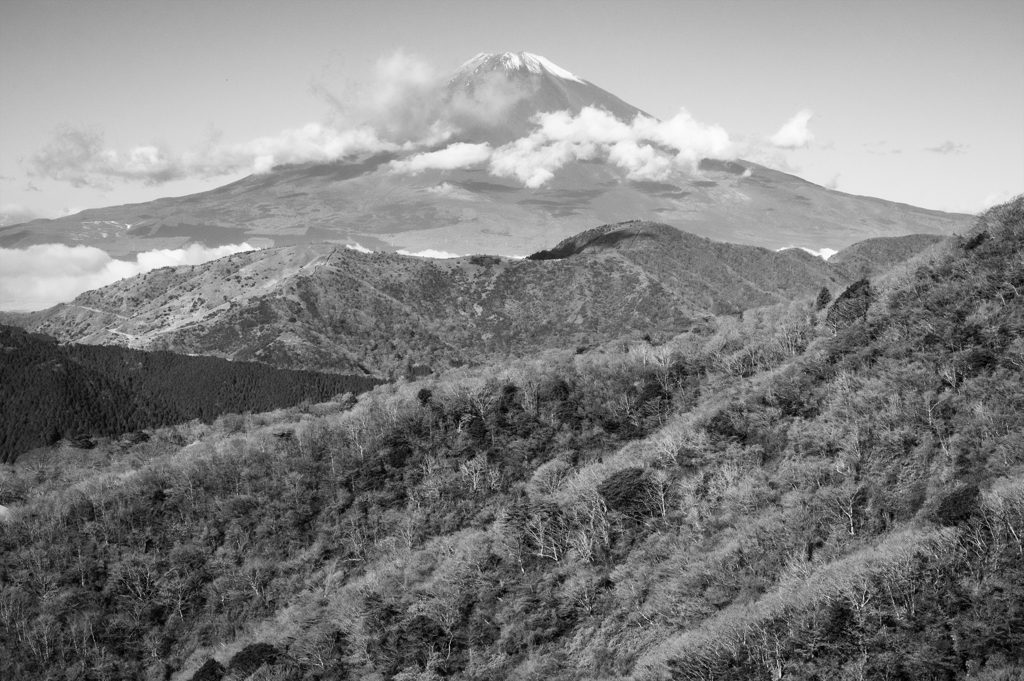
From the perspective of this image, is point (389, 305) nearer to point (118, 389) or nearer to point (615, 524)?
point (118, 389)

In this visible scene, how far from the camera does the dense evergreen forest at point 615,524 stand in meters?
22.1

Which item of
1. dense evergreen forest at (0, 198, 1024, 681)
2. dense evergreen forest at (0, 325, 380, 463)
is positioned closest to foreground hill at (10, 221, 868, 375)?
dense evergreen forest at (0, 325, 380, 463)

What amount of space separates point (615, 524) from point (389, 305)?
130871mm

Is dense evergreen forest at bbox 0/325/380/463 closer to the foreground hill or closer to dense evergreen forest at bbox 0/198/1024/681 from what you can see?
the foreground hill

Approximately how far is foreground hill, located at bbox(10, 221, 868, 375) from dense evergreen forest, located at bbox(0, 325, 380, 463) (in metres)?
13.2

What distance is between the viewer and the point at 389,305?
15888cm

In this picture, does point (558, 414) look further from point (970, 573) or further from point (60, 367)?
point (60, 367)

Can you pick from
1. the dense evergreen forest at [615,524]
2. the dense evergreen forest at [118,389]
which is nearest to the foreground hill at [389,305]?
the dense evergreen forest at [118,389]

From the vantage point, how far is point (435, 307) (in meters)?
164

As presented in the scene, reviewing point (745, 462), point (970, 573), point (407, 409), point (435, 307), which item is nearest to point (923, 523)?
point (970, 573)

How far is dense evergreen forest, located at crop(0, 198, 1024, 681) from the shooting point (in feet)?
72.4

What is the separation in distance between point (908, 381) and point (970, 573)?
1370 centimetres

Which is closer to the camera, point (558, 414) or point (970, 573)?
point (970, 573)

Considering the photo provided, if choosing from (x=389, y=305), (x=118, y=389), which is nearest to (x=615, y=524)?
(x=118, y=389)
